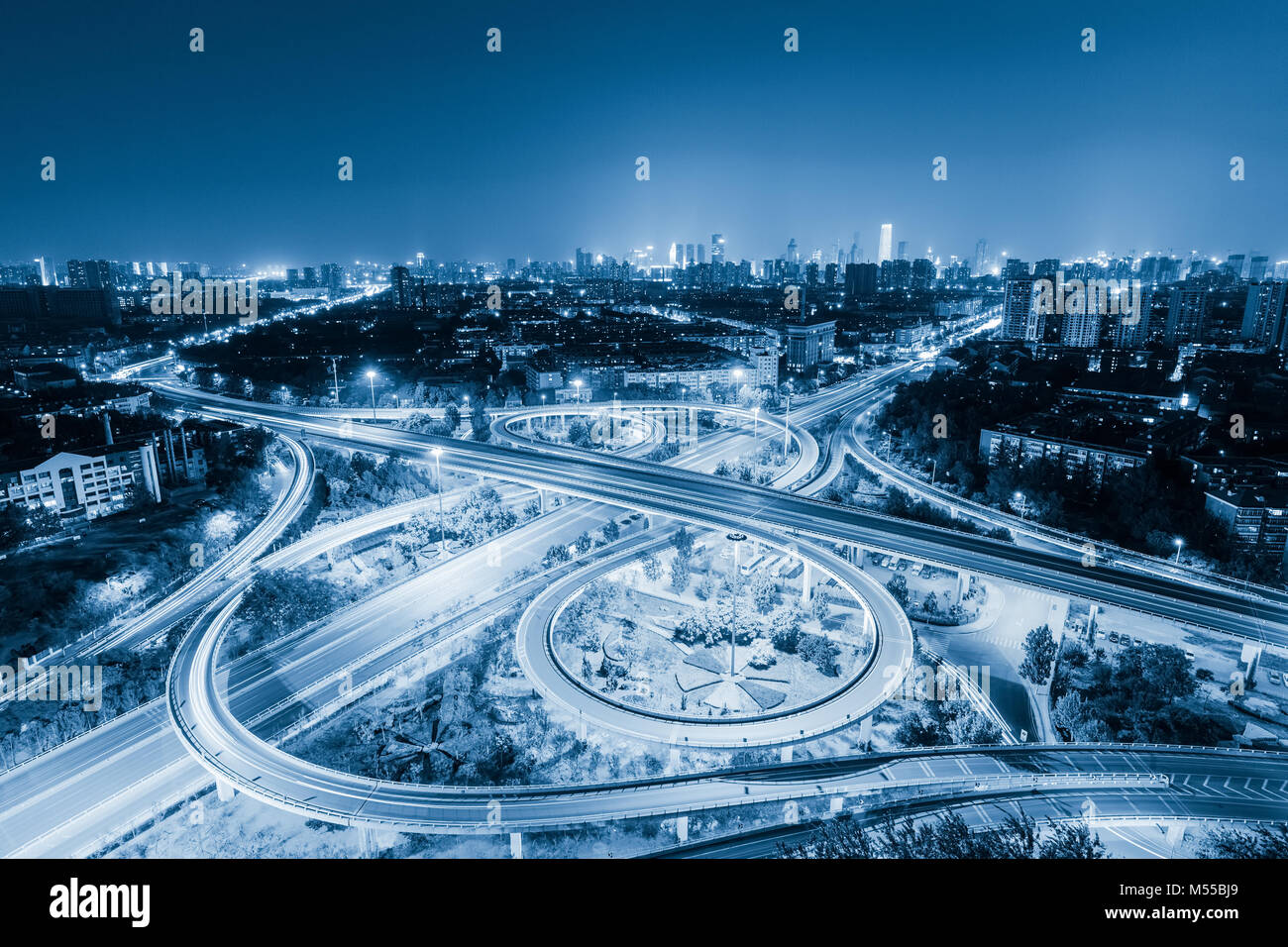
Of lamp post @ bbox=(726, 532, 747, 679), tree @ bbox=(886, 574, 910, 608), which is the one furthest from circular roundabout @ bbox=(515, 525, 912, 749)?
tree @ bbox=(886, 574, 910, 608)

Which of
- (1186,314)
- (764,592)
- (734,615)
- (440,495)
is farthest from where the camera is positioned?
(1186,314)

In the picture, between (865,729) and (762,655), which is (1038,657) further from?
(762,655)

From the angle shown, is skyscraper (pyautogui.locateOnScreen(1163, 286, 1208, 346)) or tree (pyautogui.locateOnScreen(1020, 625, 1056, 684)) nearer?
tree (pyautogui.locateOnScreen(1020, 625, 1056, 684))

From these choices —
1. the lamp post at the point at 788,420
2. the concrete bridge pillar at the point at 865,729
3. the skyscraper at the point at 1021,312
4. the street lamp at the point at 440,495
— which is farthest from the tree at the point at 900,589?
the skyscraper at the point at 1021,312

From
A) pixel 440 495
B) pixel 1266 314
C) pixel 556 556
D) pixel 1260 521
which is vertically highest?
pixel 1266 314

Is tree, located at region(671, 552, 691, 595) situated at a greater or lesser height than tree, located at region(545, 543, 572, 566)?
lesser

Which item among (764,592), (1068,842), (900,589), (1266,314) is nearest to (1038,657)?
(900,589)

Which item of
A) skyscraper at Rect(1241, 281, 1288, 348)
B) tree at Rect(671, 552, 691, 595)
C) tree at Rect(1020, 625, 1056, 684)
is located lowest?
tree at Rect(1020, 625, 1056, 684)

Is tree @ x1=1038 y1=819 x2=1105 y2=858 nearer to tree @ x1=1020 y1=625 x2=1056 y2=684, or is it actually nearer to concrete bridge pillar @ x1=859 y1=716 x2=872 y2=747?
concrete bridge pillar @ x1=859 y1=716 x2=872 y2=747

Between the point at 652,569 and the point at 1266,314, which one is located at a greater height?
the point at 1266,314

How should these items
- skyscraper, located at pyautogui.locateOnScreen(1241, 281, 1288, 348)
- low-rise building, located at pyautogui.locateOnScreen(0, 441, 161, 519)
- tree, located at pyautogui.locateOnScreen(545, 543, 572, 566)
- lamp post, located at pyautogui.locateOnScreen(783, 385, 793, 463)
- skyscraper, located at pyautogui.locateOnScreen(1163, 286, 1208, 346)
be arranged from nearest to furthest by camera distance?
1. tree, located at pyautogui.locateOnScreen(545, 543, 572, 566)
2. low-rise building, located at pyautogui.locateOnScreen(0, 441, 161, 519)
3. lamp post, located at pyautogui.locateOnScreen(783, 385, 793, 463)
4. skyscraper, located at pyautogui.locateOnScreen(1241, 281, 1288, 348)
5. skyscraper, located at pyautogui.locateOnScreen(1163, 286, 1208, 346)
